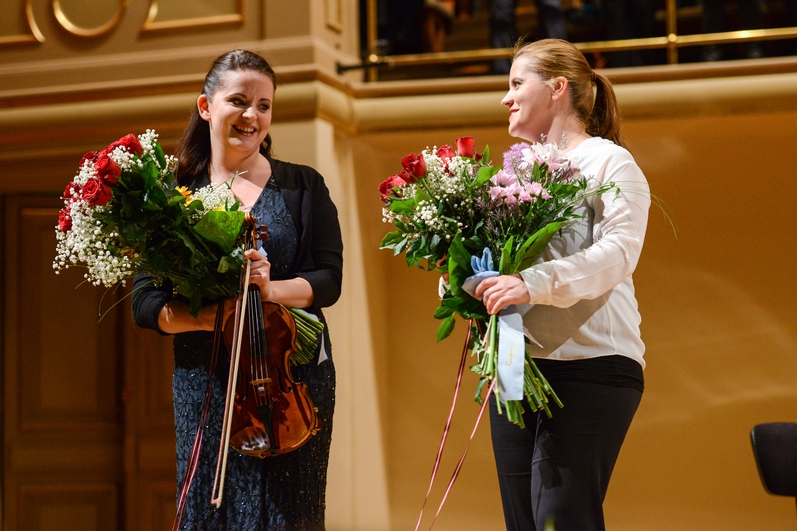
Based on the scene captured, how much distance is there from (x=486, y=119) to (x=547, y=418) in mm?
2504

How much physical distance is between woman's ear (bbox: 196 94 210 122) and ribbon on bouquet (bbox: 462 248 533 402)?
0.92 m

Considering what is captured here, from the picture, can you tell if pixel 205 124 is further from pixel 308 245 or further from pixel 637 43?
pixel 637 43

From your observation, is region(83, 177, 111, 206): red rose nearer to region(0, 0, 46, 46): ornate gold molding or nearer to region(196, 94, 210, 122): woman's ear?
region(196, 94, 210, 122): woman's ear

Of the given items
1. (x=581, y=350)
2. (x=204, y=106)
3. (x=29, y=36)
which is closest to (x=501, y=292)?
(x=581, y=350)

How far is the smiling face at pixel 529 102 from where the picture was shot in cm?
228

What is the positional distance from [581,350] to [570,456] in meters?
0.24

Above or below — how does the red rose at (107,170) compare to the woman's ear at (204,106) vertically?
below

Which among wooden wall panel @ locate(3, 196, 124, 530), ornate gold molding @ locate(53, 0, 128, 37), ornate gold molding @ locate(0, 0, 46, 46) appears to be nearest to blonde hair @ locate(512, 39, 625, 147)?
ornate gold molding @ locate(53, 0, 128, 37)

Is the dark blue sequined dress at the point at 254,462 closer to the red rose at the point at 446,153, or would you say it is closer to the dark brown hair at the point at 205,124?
the dark brown hair at the point at 205,124

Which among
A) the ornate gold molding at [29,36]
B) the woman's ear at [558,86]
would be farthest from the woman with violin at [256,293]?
the ornate gold molding at [29,36]

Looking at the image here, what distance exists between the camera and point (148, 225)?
213 centimetres

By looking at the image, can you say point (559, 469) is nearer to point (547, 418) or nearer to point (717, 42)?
point (547, 418)

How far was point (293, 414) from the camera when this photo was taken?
2.15 m

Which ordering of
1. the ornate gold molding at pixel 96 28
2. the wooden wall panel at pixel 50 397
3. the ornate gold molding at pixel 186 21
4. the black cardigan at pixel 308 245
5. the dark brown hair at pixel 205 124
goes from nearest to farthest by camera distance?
the black cardigan at pixel 308 245 < the dark brown hair at pixel 205 124 < the ornate gold molding at pixel 186 21 < the ornate gold molding at pixel 96 28 < the wooden wall panel at pixel 50 397
